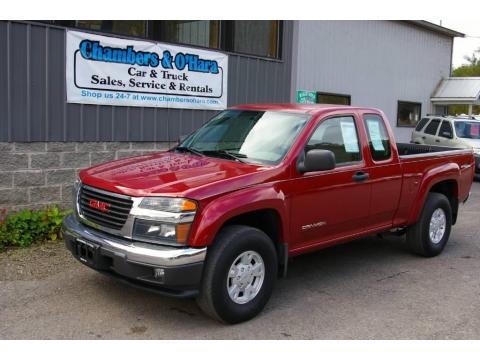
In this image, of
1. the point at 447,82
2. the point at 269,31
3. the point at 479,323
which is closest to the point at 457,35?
the point at 447,82

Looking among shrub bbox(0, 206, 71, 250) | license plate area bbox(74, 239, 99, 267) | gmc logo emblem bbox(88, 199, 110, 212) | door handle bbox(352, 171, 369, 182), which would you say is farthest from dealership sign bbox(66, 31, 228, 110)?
door handle bbox(352, 171, 369, 182)

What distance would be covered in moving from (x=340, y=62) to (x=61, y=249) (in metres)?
11.3

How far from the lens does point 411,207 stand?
20.9 ft

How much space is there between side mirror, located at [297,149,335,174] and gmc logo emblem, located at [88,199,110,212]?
1.77 m

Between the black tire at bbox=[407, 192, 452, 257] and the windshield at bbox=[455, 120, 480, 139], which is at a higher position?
the windshield at bbox=[455, 120, 480, 139]

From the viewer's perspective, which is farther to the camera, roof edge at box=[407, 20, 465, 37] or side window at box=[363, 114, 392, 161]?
roof edge at box=[407, 20, 465, 37]

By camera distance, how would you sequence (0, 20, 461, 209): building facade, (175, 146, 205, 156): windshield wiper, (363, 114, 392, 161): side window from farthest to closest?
(0, 20, 461, 209): building facade
(363, 114, 392, 161): side window
(175, 146, 205, 156): windshield wiper

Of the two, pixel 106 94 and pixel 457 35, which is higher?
pixel 457 35

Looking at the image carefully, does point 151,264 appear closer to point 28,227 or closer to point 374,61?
point 28,227

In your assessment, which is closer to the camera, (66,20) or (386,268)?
(386,268)

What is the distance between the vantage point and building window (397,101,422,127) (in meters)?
18.9

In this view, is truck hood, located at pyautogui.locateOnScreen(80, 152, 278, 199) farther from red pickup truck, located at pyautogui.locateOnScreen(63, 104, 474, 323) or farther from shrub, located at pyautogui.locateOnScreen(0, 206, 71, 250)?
shrub, located at pyautogui.locateOnScreen(0, 206, 71, 250)

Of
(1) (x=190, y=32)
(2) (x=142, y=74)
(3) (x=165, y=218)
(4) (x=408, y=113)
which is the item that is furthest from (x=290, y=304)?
(4) (x=408, y=113)

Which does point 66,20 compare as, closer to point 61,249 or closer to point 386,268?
point 61,249
